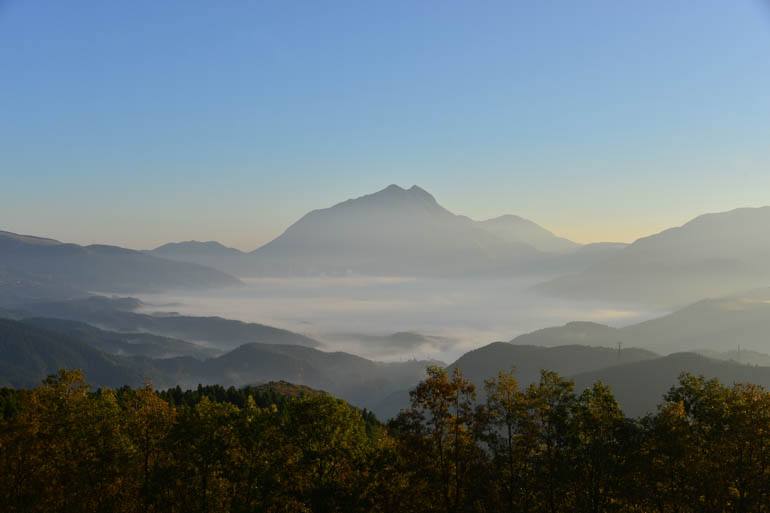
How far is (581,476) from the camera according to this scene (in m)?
44.8

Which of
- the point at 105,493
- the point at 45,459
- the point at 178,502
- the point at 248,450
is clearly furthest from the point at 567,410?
the point at 45,459

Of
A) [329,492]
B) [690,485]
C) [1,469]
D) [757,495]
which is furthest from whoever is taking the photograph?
[1,469]

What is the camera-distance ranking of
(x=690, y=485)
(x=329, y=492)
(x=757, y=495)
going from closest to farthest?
(x=757, y=495)
(x=690, y=485)
(x=329, y=492)

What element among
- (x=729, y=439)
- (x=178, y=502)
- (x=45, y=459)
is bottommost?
(x=178, y=502)

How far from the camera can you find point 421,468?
41.7 meters

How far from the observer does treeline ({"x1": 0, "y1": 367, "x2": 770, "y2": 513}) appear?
39.4m

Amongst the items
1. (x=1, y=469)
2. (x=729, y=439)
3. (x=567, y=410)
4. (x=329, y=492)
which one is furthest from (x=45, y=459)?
(x=729, y=439)

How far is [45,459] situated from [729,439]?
60040 millimetres

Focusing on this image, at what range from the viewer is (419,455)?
1634 inches

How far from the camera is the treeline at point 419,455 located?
3944cm

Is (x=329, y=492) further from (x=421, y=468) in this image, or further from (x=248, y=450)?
(x=248, y=450)

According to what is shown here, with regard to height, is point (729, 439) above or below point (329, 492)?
above

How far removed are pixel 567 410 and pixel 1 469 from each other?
174 feet

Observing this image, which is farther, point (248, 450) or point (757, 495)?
point (248, 450)
